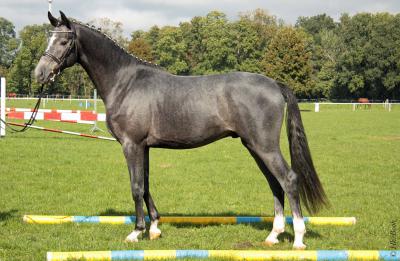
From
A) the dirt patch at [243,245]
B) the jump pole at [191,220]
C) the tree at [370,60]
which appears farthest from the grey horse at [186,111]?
the tree at [370,60]

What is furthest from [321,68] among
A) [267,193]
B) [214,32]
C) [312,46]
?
[267,193]

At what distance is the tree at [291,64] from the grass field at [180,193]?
44061 millimetres

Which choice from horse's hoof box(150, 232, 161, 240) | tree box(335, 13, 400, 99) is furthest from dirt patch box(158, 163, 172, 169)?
tree box(335, 13, 400, 99)

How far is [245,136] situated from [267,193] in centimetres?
393

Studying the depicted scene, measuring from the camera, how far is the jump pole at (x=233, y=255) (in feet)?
15.8

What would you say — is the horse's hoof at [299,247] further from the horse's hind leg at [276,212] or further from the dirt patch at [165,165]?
the dirt patch at [165,165]

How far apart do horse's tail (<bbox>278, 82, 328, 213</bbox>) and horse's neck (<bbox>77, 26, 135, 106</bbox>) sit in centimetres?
233

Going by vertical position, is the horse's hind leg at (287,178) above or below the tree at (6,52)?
below

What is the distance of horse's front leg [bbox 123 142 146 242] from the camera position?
588 centimetres

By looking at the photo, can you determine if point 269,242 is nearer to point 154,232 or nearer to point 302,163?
point 302,163

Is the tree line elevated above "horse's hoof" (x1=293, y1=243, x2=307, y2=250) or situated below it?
above

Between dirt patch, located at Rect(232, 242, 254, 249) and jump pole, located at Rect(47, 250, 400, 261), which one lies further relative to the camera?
dirt patch, located at Rect(232, 242, 254, 249)

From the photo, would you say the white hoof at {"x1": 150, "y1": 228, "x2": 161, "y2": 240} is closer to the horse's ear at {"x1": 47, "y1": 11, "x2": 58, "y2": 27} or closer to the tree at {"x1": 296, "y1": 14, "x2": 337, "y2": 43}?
the horse's ear at {"x1": 47, "y1": 11, "x2": 58, "y2": 27}

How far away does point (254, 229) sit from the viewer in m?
6.66
